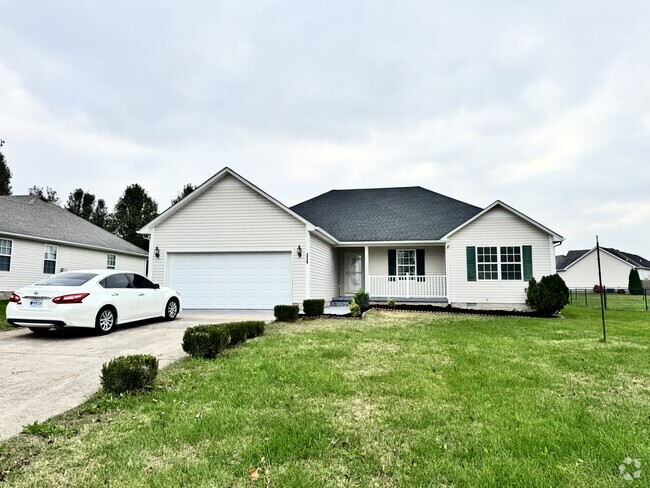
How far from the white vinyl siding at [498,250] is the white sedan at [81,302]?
1193cm

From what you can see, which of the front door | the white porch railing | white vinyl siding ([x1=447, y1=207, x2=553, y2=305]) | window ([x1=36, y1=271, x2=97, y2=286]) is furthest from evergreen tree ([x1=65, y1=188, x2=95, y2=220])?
white vinyl siding ([x1=447, y1=207, x2=553, y2=305])

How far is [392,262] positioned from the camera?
57.7 feet

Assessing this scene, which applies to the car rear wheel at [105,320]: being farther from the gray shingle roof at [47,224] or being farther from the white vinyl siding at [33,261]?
the white vinyl siding at [33,261]

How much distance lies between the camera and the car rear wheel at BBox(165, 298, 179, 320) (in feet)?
36.4

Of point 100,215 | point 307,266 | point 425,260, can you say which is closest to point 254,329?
point 307,266

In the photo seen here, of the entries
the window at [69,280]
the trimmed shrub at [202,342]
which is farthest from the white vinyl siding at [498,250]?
the window at [69,280]

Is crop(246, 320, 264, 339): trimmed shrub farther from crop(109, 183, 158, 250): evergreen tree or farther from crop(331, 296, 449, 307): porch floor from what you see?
crop(109, 183, 158, 250): evergreen tree

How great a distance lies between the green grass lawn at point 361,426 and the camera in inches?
103

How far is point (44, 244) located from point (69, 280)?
13890mm

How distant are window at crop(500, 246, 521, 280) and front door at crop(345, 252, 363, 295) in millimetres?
6383

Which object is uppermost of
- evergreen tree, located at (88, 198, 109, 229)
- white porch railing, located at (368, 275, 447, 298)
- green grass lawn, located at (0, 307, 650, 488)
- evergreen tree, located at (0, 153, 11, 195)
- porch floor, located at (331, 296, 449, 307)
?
evergreen tree, located at (0, 153, 11, 195)

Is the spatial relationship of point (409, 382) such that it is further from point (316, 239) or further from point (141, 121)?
point (141, 121)

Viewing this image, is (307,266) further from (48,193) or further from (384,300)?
(48,193)

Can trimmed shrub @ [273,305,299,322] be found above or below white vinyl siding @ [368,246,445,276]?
below
